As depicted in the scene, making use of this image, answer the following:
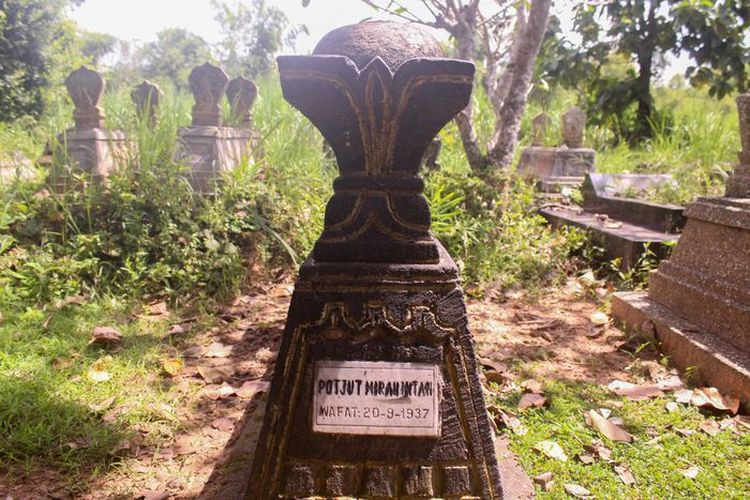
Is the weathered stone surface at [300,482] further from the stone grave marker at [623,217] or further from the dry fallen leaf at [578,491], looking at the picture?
the stone grave marker at [623,217]

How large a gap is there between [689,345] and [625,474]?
1.06 metres

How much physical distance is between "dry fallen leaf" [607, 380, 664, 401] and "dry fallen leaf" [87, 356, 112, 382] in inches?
91.6

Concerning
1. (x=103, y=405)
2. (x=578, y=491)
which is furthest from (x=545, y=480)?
(x=103, y=405)

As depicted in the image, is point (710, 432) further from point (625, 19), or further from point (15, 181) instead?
point (625, 19)

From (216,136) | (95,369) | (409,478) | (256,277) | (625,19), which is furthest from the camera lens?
(625,19)

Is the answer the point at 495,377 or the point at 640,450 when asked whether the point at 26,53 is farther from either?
the point at 640,450

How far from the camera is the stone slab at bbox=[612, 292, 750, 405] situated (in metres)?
2.26

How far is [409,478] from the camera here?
1396 mm

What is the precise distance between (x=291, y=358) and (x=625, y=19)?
11.1 metres

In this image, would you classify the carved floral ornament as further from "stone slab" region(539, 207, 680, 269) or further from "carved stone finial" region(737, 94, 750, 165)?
"stone slab" region(539, 207, 680, 269)

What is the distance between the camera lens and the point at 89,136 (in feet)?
13.4

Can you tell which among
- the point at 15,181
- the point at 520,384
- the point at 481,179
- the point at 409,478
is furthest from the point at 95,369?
the point at 481,179

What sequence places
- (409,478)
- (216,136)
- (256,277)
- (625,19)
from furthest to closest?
(625,19), (216,136), (256,277), (409,478)

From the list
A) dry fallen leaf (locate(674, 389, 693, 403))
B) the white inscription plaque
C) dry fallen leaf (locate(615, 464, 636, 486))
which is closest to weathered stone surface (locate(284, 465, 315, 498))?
the white inscription plaque
